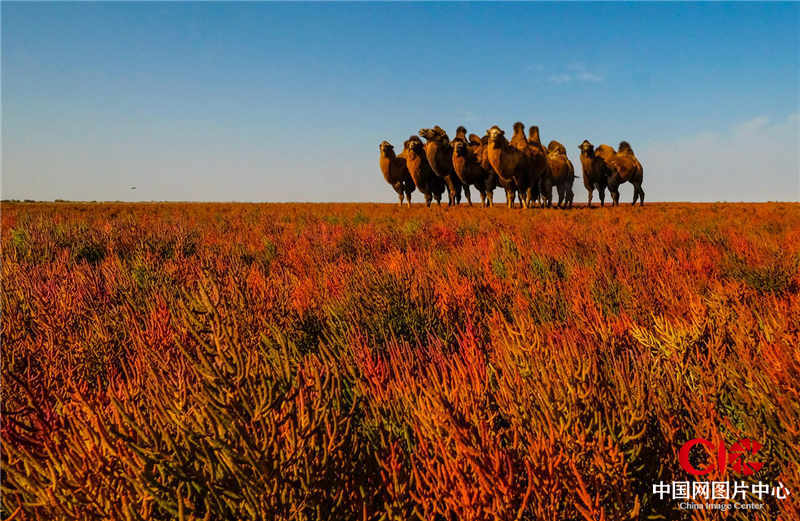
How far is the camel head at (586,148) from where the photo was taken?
2167 cm

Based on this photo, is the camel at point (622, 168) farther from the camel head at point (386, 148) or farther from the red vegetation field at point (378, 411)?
the red vegetation field at point (378, 411)

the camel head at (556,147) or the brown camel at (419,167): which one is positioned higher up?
the camel head at (556,147)

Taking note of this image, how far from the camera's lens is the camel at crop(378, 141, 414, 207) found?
1002 inches

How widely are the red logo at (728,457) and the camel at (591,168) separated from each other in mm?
22845

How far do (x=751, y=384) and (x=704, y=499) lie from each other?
1.72 ft

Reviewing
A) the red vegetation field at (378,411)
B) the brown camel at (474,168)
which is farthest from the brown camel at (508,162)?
the red vegetation field at (378,411)

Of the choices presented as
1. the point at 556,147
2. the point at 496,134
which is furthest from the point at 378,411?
the point at 556,147

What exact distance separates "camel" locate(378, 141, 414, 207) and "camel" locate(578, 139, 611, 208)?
1014 centimetres

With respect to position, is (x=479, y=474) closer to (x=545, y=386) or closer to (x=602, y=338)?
(x=545, y=386)

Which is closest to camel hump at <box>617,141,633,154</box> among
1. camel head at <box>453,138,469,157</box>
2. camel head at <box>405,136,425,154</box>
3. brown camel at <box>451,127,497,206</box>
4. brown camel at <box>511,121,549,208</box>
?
brown camel at <box>511,121,549,208</box>

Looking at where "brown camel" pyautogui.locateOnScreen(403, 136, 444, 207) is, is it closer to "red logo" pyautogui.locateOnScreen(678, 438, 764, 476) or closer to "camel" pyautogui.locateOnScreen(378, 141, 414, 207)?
"camel" pyautogui.locateOnScreen(378, 141, 414, 207)

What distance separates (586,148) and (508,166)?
6008mm

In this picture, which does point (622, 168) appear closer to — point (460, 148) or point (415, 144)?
point (460, 148)

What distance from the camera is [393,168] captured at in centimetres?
2611
